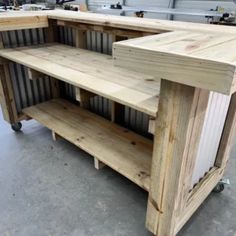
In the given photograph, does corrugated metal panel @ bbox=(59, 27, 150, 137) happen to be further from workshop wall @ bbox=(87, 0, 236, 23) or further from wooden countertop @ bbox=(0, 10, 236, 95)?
workshop wall @ bbox=(87, 0, 236, 23)

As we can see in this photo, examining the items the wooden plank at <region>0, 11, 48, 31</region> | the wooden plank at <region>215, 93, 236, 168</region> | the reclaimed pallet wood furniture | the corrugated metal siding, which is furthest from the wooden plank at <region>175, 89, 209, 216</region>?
the corrugated metal siding

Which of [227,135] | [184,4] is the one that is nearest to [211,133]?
[227,135]

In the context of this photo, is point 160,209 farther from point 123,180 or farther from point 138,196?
point 123,180

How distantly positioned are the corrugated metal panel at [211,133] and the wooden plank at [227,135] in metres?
0.04

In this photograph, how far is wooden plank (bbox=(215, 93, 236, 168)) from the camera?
1249 mm

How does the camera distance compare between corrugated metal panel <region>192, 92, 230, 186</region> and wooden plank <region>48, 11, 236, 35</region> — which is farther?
wooden plank <region>48, 11, 236, 35</region>

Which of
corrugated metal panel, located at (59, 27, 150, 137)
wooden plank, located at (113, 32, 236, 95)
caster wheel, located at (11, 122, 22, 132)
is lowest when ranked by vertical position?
caster wheel, located at (11, 122, 22, 132)

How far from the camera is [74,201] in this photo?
152cm

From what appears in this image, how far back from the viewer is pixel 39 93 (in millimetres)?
2318

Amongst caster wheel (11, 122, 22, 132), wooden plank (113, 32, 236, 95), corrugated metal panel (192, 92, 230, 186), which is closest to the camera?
wooden plank (113, 32, 236, 95)

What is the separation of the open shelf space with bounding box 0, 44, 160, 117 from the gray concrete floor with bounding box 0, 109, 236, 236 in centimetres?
75

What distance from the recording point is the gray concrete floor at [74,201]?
1.35 metres

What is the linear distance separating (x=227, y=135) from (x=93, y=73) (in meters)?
0.85

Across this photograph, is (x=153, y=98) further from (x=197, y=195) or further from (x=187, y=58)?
(x=197, y=195)
